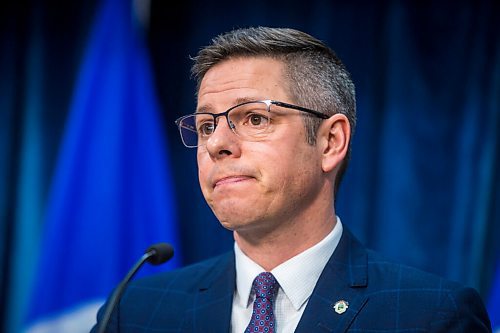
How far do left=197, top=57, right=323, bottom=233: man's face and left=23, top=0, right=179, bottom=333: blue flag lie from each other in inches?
52.8

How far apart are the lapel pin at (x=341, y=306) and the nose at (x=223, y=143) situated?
1.67 feet

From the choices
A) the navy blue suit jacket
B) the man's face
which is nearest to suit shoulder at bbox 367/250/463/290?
the navy blue suit jacket

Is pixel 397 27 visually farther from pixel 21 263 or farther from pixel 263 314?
pixel 21 263

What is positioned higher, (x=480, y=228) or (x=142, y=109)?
(x=142, y=109)

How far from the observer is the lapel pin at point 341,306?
185cm

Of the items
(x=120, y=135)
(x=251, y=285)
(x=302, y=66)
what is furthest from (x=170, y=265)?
(x=302, y=66)

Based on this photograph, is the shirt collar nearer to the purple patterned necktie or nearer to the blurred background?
the purple patterned necktie

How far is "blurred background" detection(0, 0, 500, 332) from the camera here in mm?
2922

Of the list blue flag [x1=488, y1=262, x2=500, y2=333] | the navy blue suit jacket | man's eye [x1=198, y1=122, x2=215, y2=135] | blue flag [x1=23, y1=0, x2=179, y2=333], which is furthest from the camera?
blue flag [x1=23, y1=0, x2=179, y2=333]

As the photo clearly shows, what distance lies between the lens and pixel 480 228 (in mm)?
2805

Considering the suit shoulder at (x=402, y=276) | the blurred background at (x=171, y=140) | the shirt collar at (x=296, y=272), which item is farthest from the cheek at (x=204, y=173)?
the blurred background at (x=171, y=140)

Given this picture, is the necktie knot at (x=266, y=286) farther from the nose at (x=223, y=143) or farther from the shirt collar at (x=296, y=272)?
the nose at (x=223, y=143)

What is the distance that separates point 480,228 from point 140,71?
5.91 feet

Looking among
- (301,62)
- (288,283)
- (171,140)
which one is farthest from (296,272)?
(171,140)
